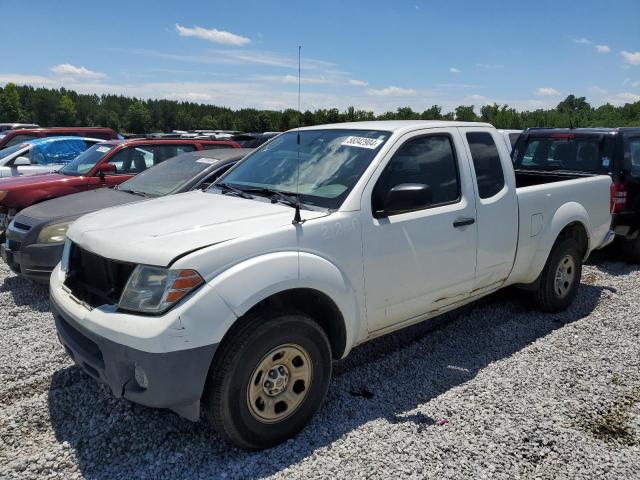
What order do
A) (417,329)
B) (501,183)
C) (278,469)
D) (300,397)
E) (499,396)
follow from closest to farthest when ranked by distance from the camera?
(278,469) < (300,397) < (499,396) < (501,183) < (417,329)

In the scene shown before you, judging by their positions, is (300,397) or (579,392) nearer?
(300,397)

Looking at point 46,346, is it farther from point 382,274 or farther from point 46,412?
point 382,274

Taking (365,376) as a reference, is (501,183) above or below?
above

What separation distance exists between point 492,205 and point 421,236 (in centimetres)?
93

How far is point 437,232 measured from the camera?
366cm

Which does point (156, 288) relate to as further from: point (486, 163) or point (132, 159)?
point (132, 159)

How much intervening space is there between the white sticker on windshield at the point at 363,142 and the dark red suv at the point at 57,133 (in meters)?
11.1

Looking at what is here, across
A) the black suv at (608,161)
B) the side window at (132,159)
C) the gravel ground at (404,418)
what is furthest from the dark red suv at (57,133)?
the black suv at (608,161)

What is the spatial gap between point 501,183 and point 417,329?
1.55 metres

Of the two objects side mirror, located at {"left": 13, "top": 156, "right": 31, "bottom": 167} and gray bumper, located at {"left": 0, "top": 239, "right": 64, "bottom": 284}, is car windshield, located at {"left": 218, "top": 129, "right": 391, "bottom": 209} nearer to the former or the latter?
gray bumper, located at {"left": 0, "top": 239, "right": 64, "bottom": 284}

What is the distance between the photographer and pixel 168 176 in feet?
20.3

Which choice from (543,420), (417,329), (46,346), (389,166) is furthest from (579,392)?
(46,346)

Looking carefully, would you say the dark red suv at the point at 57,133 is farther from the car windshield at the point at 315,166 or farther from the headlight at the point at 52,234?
the car windshield at the point at 315,166

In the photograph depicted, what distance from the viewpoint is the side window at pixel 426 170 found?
Result: 11.4ft
